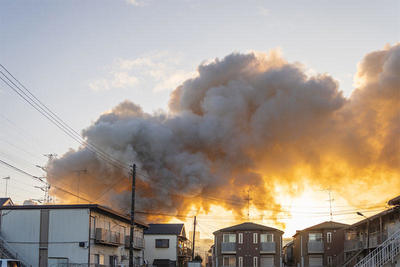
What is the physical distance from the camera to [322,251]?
64500 mm

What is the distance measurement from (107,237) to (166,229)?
29928mm

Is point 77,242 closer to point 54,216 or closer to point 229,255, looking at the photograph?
point 54,216

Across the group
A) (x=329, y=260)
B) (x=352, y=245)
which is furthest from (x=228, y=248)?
(x=352, y=245)

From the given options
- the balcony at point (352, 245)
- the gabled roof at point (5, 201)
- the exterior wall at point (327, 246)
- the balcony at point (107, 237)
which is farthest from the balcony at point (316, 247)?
the gabled roof at point (5, 201)

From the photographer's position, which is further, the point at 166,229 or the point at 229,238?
the point at 166,229

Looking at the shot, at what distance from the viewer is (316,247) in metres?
64.9

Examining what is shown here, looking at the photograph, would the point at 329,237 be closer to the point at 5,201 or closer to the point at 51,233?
the point at 51,233

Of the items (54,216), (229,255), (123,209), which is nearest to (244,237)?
(229,255)

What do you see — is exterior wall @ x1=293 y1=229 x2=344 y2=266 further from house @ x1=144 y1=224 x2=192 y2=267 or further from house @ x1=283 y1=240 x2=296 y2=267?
house @ x1=144 y1=224 x2=192 y2=267

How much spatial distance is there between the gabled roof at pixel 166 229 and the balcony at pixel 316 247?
1832 cm

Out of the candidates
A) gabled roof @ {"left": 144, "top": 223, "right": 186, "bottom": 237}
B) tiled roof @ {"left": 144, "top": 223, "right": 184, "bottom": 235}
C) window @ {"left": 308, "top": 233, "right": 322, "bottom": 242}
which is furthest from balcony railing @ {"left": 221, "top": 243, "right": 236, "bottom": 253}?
window @ {"left": 308, "top": 233, "right": 322, "bottom": 242}

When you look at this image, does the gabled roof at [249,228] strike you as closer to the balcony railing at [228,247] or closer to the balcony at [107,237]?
the balcony railing at [228,247]

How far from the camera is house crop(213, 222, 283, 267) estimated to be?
6278 cm

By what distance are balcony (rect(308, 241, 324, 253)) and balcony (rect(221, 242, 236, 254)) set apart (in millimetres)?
10052
